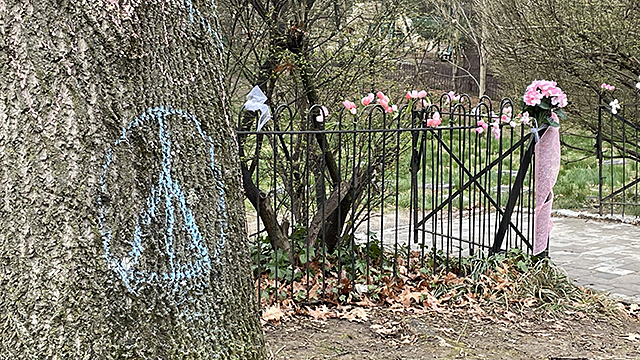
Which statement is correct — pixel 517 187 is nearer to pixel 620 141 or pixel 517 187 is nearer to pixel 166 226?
pixel 166 226

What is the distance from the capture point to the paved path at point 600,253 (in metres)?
6.40

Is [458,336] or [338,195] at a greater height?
[338,195]

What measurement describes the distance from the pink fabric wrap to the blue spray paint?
4.15 m

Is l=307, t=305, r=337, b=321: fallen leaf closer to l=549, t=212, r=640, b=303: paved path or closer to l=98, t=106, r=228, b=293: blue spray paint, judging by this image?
l=549, t=212, r=640, b=303: paved path

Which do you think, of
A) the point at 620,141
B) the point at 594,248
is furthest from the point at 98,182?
the point at 620,141

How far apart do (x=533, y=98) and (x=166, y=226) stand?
4.23m

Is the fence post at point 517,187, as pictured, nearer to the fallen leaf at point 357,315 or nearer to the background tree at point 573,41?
the fallen leaf at point 357,315

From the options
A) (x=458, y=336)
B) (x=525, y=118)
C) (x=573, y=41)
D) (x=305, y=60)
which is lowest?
(x=458, y=336)

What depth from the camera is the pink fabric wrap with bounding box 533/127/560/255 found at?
5551 millimetres

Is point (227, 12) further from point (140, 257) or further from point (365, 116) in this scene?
point (140, 257)

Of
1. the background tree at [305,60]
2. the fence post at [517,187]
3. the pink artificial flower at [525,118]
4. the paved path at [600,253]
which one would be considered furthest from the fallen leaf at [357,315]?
the paved path at [600,253]

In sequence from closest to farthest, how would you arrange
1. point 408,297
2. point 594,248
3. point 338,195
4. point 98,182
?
1. point 98,182
2. point 408,297
3. point 338,195
4. point 594,248

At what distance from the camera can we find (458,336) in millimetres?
4633

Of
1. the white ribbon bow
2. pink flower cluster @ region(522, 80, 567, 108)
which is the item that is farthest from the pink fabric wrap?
the white ribbon bow
